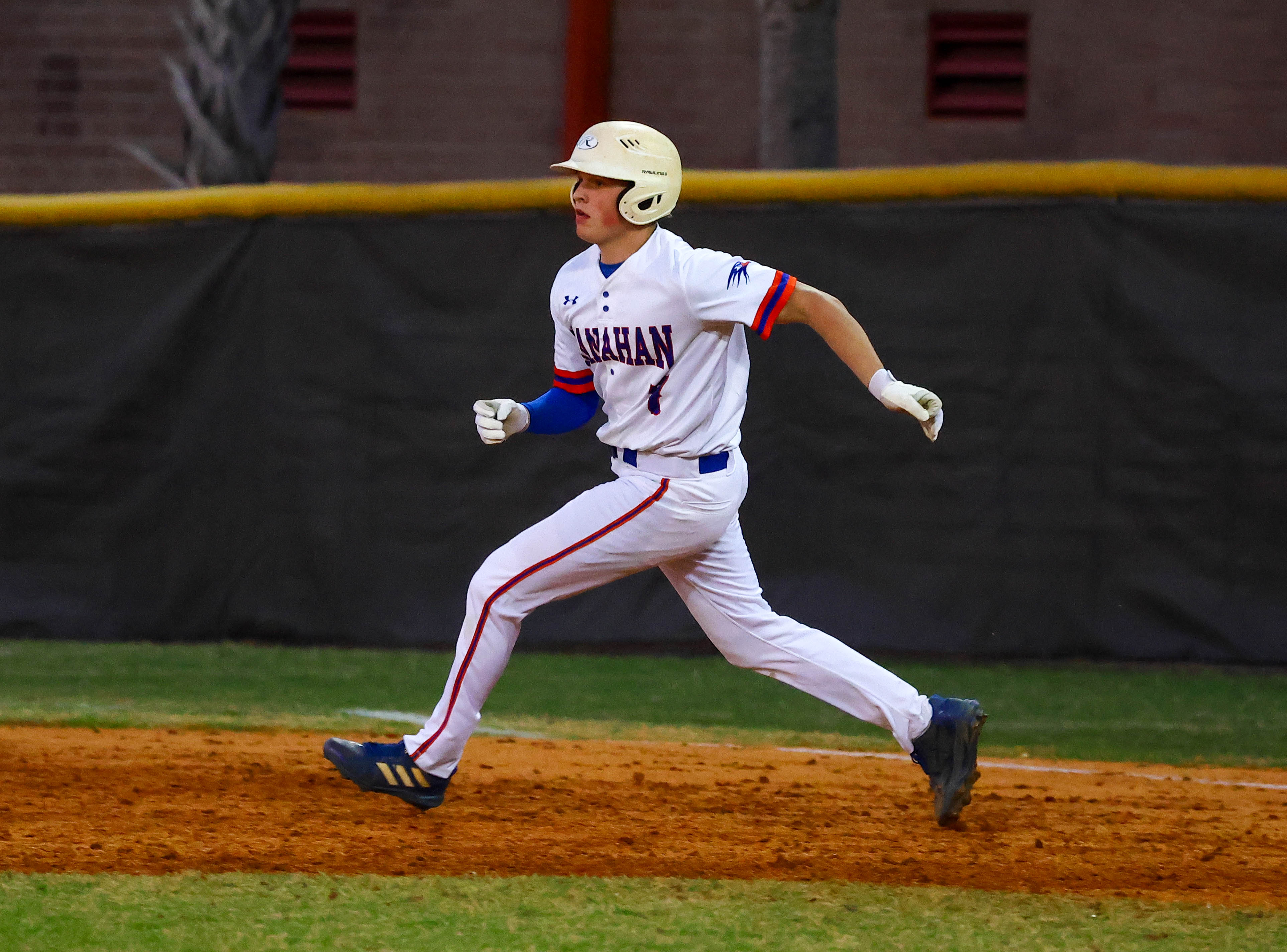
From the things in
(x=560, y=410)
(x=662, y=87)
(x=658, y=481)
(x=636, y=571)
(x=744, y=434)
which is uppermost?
(x=662, y=87)

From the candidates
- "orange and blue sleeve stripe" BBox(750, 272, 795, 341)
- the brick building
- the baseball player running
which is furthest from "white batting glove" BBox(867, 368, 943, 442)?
the brick building

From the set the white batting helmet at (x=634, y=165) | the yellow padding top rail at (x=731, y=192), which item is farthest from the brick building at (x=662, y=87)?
the white batting helmet at (x=634, y=165)

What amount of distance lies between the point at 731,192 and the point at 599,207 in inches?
154

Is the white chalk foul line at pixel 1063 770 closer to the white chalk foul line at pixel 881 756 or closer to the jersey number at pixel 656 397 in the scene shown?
the white chalk foul line at pixel 881 756

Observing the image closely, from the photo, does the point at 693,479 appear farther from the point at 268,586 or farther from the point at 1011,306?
the point at 268,586

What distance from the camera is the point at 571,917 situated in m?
3.78

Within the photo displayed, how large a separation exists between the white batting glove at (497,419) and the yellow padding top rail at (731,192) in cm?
381

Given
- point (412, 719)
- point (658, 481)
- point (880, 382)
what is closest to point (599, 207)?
point (658, 481)

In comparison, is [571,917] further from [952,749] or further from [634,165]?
[634,165]

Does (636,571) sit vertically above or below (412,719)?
above

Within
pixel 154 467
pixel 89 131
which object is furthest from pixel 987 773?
pixel 89 131

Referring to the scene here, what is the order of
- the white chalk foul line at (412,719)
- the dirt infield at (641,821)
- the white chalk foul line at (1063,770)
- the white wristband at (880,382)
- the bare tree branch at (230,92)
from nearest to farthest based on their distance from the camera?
1. the dirt infield at (641,821)
2. the white wristband at (880,382)
3. the white chalk foul line at (1063,770)
4. the white chalk foul line at (412,719)
5. the bare tree branch at (230,92)

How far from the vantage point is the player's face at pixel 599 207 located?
4699 mm

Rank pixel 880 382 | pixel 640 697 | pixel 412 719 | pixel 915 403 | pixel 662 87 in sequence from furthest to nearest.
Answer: pixel 662 87 < pixel 640 697 < pixel 412 719 < pixel 880 382 < pixel 915 403
